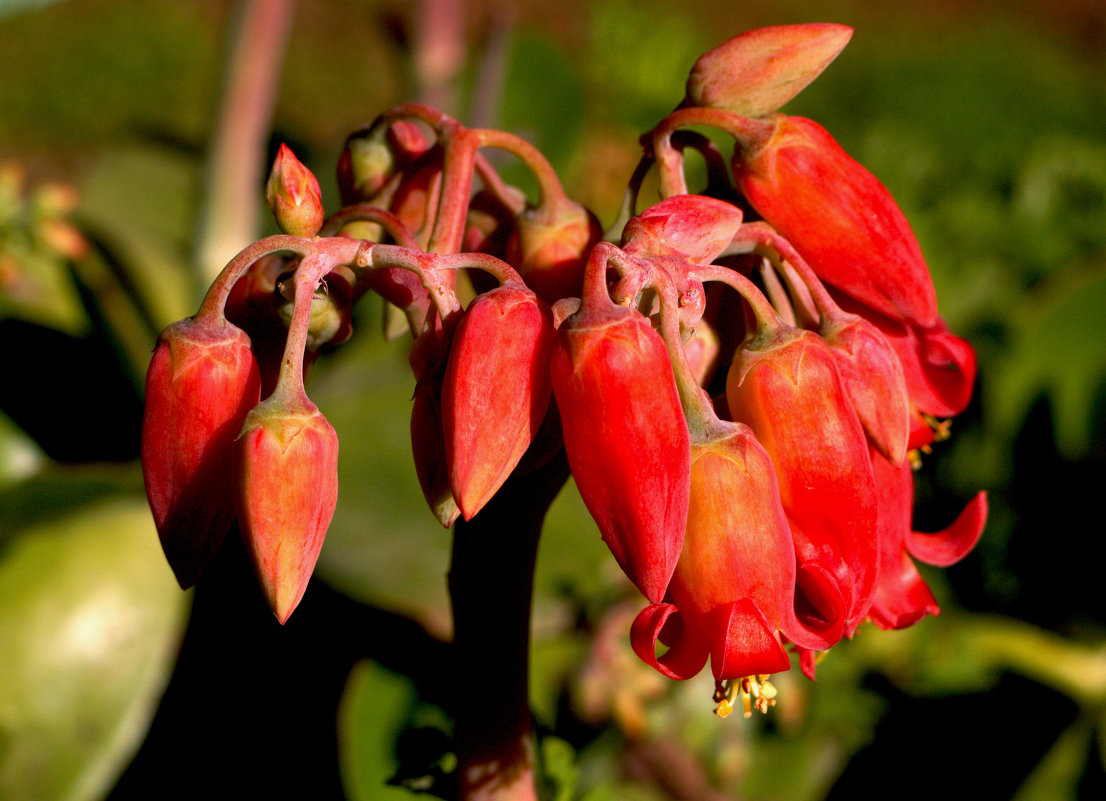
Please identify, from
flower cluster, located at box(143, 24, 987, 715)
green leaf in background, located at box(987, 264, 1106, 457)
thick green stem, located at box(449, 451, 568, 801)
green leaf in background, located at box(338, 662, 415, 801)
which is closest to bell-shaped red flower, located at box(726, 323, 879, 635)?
flower cluster, located at box(143, 24, 987, 715)

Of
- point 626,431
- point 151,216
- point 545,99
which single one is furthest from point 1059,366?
point 151,216

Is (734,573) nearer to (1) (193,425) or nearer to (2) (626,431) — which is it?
(2) (626,431)

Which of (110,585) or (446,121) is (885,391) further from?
(110,585)

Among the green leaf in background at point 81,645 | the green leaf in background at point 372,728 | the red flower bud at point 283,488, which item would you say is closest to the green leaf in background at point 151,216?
the green leaf in background at point 81,645

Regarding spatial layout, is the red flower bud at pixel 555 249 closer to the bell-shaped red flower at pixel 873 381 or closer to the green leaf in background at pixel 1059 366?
the bell-shaped red flower at pixel 873 381

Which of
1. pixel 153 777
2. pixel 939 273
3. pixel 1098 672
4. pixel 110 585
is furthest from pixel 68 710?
pixel 939 273
